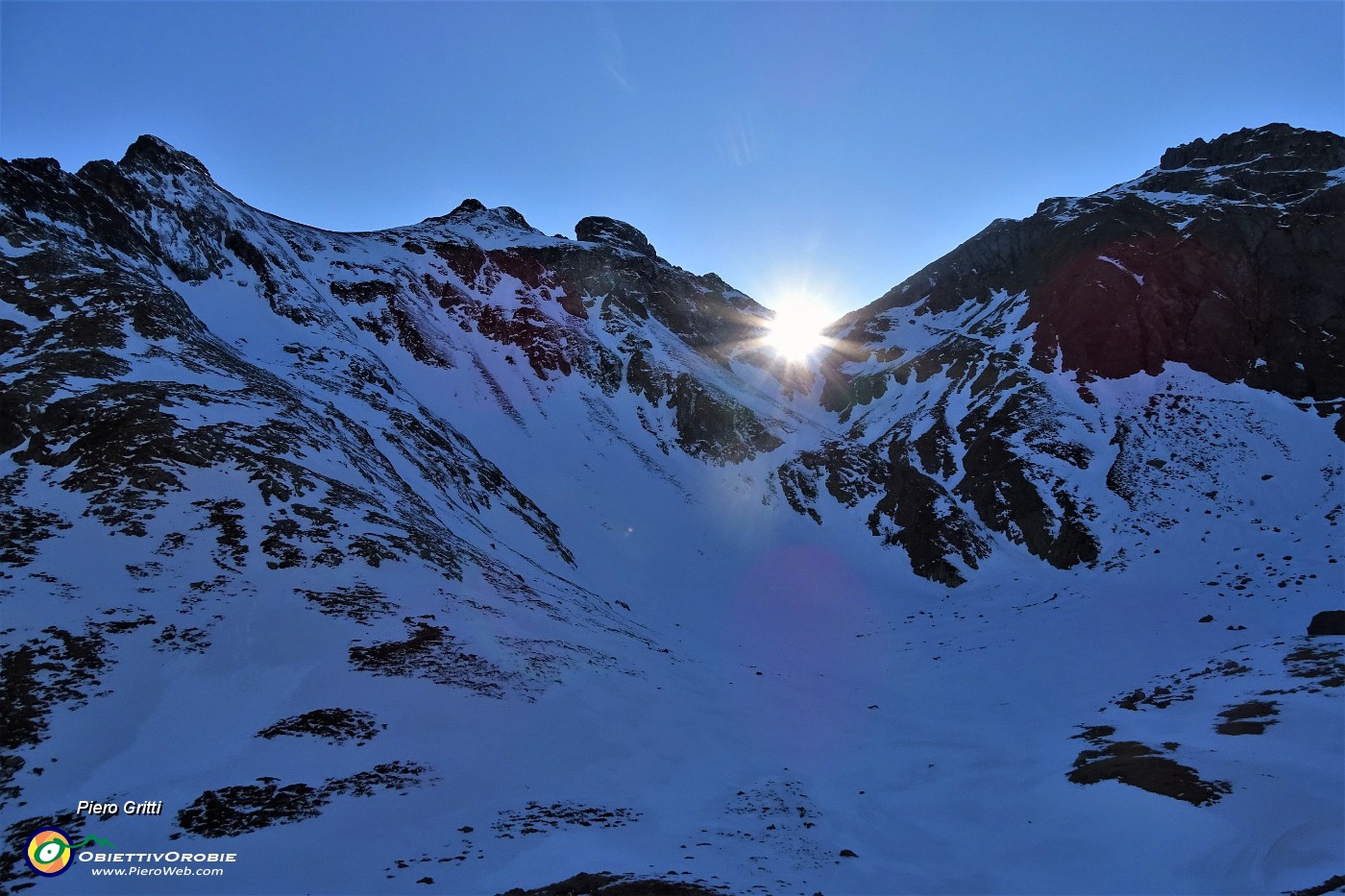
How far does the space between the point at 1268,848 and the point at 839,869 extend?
30.6ft

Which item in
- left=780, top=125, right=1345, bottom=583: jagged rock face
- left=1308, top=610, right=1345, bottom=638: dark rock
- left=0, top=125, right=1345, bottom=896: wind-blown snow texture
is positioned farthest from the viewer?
left=780, top=125, right=1345, bottom=583: jagged rock face

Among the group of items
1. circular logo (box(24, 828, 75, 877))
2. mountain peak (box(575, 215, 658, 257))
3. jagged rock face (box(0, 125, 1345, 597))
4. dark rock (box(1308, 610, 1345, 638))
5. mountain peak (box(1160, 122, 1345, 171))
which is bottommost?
circular logo (box(24, 828, 75, 877))

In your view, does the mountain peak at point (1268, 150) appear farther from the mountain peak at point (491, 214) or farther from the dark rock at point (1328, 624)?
the mountain peak at point (491, 214)

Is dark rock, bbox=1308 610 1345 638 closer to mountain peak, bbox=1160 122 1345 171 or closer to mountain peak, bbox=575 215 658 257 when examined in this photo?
mountain peak, bbox=1160 122 1345 171

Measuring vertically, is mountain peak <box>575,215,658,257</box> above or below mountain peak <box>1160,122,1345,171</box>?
above

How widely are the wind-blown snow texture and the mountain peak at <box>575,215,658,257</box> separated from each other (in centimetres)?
4022

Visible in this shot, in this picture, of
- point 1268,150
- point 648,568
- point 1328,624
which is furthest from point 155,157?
point 1268,150

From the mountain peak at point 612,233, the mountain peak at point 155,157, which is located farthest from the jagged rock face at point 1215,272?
the mountain peak at point 155,157

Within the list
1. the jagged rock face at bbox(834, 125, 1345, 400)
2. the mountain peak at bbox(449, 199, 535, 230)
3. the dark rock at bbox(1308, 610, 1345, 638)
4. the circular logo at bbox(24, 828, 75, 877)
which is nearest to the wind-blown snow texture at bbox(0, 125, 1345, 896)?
the circular logo at bbox(24, 828, 75, 877)

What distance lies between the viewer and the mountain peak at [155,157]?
70438 mm

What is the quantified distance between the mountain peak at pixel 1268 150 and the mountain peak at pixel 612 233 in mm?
88816

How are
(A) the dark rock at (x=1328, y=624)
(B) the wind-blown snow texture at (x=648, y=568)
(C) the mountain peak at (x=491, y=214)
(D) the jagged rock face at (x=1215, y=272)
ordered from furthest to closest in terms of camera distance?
(C) the mountain peak at (x=491, y=214) → (D) the jagged rock face at (x=1215, y=272) → (A) the dark rock at (x=1328, y=624) → (B) the wind-blown snow texture at (x=648, y=568)

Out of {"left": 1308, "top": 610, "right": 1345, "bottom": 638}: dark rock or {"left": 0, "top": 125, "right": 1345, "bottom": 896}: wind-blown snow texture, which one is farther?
{"left": 1308, "top": 610, "right": 1345, "bottom": 638}: dark rock

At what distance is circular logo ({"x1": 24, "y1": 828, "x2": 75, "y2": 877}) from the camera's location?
14.4 metres
